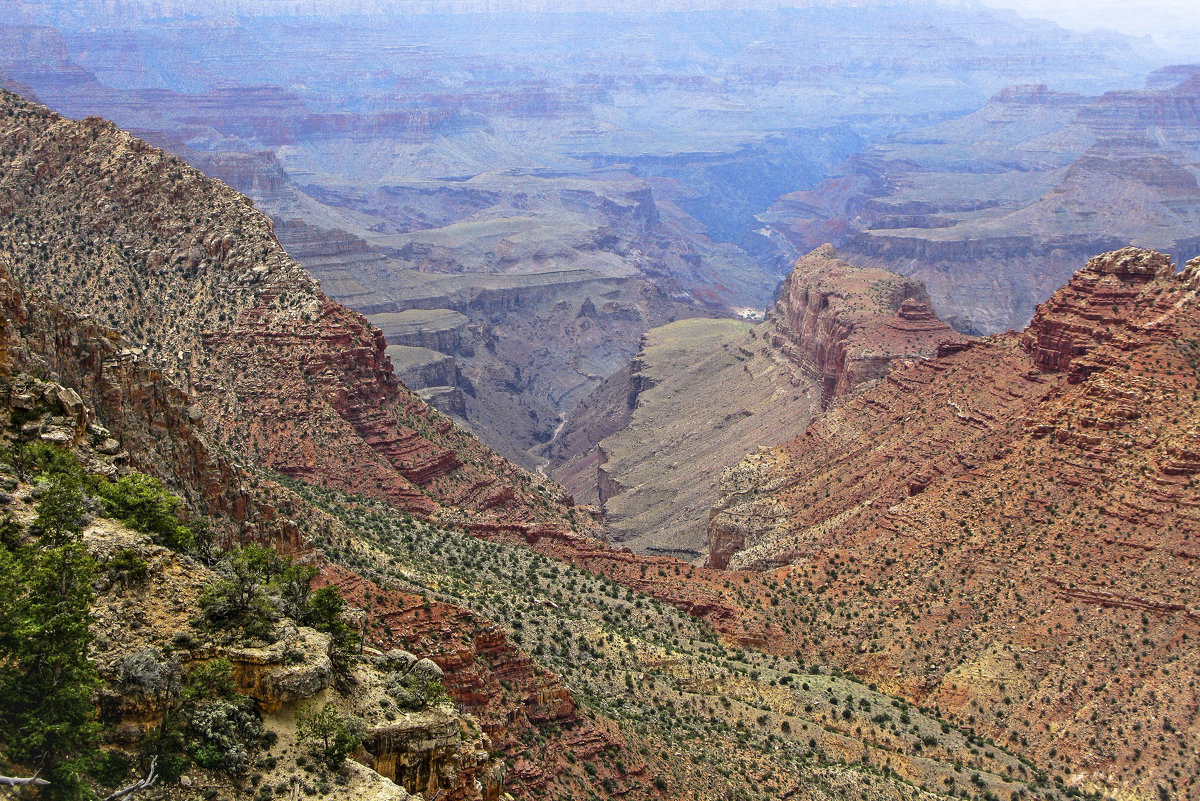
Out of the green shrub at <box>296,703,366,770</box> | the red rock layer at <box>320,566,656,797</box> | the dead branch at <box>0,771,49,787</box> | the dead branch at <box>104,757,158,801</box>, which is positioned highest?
the dead branch at <box>0,771,49,787</box>

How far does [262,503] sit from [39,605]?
21.8 meters

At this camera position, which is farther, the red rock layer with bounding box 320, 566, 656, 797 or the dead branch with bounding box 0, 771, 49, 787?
the red rock layer with bounding box 320, 566, 656, 797

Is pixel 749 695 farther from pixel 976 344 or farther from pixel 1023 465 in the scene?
pixel 976 344

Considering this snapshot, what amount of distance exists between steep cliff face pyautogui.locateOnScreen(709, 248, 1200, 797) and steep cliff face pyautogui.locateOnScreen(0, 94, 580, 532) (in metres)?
19.4

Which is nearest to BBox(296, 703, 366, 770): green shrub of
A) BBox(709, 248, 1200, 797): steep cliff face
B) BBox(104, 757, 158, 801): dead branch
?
BBox(104, 757, 158, 801): dead branch

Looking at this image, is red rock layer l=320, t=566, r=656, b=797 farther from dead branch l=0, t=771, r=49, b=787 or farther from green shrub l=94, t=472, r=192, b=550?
dead branch l=0, t=771, r=49, b=787

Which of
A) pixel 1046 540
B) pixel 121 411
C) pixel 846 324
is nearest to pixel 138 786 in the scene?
pixel 121 411

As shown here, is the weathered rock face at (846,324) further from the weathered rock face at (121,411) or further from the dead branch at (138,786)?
the dead branch at (138,786)

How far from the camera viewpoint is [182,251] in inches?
2940

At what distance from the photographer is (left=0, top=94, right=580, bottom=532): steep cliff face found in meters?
69.8

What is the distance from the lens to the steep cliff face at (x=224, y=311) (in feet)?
229

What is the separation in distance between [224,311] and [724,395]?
8615 centimetres

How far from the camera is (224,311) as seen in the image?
243ft

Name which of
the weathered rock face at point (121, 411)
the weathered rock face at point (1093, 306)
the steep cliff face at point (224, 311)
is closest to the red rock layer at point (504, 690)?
the weathered rock face at point (121, 411)
